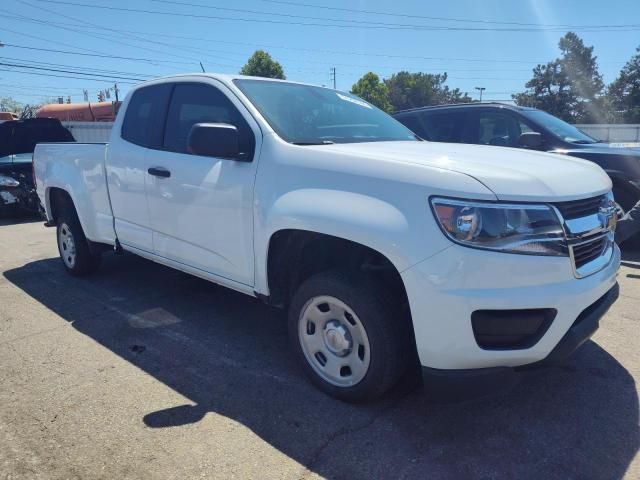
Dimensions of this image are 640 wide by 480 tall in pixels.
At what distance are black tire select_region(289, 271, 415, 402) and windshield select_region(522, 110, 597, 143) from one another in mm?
4905

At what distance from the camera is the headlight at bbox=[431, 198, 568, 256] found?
2221mm

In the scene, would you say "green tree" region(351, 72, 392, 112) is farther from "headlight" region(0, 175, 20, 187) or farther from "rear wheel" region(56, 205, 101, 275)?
"rear wheel" region(56, 205, 101, 275)

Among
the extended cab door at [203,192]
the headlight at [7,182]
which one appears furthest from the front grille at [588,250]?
the headlight at [7,182]

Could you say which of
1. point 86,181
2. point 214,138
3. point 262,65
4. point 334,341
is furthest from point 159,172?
point 262,65

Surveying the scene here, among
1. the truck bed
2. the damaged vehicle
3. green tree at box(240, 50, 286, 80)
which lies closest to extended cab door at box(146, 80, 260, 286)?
the truck bed

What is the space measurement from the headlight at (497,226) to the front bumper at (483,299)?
4cm

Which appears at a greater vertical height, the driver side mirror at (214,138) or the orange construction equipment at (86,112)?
the orange construction equipment at (86,112)

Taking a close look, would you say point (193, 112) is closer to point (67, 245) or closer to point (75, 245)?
point (75, 245)

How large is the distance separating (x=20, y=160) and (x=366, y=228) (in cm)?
969

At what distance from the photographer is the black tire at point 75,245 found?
16.9 feet

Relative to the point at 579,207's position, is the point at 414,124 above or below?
above

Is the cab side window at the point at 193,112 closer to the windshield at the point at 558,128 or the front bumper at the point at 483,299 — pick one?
the front bumper at the point at 483,299

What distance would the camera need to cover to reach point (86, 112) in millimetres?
27922

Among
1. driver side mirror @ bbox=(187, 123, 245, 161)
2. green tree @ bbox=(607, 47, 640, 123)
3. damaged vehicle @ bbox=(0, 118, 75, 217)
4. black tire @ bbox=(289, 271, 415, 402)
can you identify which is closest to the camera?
black tire @ bbox=(289, 271, 415, 402)
